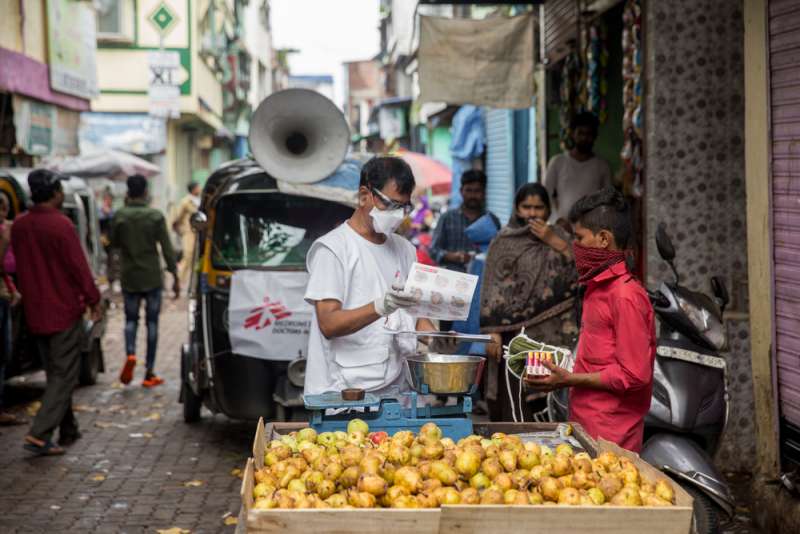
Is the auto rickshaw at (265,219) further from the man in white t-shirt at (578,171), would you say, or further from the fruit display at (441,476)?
the fruit display at (441,476)

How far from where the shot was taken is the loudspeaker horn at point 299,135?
7.79 m

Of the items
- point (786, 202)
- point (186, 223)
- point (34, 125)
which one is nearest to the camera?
point (786, 202)

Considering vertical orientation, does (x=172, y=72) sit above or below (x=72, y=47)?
above

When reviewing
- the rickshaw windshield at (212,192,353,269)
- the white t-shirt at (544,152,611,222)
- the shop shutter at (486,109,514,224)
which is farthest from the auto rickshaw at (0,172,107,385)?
the shop shutter at (486,109,514,224)

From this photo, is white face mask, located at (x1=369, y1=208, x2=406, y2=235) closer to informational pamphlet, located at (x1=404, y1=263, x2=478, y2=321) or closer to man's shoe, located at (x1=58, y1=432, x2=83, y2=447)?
informational pamphlet, located at (x1=404, y1=263, x2=478, y2=321)

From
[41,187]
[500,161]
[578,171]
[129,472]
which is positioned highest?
[500,161]

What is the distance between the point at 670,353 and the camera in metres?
4.62

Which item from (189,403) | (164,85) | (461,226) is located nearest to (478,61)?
(461,226)

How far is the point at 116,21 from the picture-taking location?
26594 millimetres

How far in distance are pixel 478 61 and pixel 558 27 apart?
0.87 meters

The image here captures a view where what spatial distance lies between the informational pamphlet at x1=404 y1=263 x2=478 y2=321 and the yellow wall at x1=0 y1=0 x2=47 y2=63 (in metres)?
11.1

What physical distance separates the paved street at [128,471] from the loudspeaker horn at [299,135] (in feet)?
7.13

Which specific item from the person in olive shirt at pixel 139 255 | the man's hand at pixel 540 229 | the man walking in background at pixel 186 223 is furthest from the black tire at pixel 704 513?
the man walking in background at pixel 186 223

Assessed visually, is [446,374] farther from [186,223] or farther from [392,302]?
[186,223]
